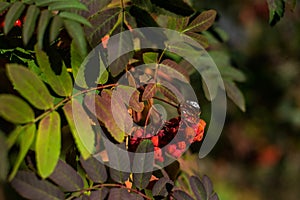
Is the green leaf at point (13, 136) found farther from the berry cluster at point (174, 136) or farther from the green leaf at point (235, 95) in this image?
the green leaf at point (235, 95)

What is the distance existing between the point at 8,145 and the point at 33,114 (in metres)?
0.06

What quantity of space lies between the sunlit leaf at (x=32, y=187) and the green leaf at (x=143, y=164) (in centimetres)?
12

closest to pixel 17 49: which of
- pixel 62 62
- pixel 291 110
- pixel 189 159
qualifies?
pixel 62 62

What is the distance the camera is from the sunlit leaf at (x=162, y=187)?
2.75 ft

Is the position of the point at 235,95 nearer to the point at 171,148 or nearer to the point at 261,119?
the point at 171,148

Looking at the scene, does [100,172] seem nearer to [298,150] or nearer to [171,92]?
[171,92]

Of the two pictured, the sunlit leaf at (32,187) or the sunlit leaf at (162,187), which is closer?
the sunlit leaf at (32,187)

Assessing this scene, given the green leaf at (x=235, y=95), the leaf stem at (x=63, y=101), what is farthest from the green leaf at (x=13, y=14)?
the green leaf at (x=235, y=95)

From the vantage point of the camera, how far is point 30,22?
73cm

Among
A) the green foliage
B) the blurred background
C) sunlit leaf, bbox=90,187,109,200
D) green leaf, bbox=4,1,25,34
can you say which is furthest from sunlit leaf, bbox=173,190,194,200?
the blurred background

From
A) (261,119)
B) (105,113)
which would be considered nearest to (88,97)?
(105,113)

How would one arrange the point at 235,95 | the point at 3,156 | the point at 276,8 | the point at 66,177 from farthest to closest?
the point at 235,95 < the point at 276,8 < the point at 66,177 < the point at 3,156

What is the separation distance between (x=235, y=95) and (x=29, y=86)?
1.75 ft

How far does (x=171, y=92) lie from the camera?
89 centimetres
